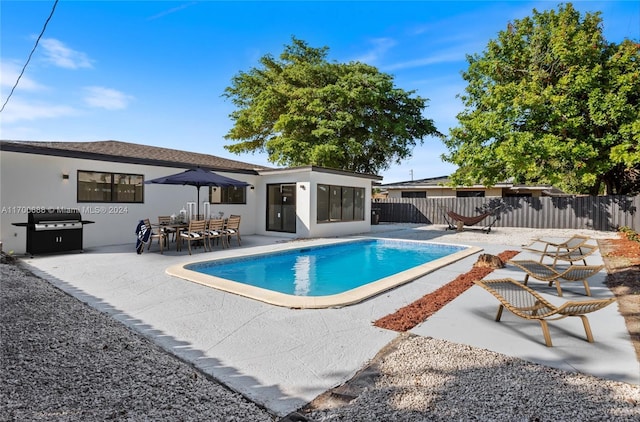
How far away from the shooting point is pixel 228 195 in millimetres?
13719

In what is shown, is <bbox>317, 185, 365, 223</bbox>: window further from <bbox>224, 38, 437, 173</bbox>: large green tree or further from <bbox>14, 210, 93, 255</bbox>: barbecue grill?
<bbox>14, 210, 93, 255</bbox>: barbecue grill

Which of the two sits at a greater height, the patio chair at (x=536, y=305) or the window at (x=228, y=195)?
the window at (x=228, y=195)

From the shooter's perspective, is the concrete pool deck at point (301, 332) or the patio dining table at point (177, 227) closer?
the concrete pool deck at point (301, 332)

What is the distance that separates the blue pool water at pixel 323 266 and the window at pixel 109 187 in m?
4.56

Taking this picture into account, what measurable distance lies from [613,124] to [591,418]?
18.3 meters

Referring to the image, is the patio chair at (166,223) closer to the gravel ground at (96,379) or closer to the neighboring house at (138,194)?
the neighboring house at (138,194)

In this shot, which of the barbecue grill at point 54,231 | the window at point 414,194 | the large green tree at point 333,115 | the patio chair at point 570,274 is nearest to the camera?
the patio chair at point 570,274

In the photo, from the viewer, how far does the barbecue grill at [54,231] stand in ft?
27.2

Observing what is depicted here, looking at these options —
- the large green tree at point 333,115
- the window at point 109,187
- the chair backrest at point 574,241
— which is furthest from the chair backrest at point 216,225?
the large green tree at point 333,115

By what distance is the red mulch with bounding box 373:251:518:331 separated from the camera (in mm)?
4047

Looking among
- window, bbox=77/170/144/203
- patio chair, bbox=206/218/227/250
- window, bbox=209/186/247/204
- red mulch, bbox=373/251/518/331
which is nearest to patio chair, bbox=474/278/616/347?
red mulch, bbox=373/251/518/331

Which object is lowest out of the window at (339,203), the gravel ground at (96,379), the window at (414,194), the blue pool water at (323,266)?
the blue pool water at (323,266)

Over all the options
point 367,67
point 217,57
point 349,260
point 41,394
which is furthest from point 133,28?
point 367,67

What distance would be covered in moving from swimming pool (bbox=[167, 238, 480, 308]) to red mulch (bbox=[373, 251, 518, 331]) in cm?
71
